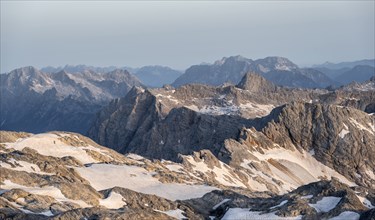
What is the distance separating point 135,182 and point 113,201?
26.3 meters

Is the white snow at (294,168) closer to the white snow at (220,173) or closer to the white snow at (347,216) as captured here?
the white snow at (220,173)

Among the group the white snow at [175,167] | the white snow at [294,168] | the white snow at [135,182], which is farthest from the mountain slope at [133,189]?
the white snow at [294,168]

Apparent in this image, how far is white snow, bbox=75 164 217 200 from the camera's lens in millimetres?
88938

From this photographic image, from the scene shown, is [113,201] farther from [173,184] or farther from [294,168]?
[294,168]

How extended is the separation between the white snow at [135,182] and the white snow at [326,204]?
78.1ft

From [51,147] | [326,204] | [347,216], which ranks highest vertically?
[347,216]

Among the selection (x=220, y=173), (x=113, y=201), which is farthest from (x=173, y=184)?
(x=220, y=173)

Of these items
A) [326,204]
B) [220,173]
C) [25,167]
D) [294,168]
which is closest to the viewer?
[326,204]

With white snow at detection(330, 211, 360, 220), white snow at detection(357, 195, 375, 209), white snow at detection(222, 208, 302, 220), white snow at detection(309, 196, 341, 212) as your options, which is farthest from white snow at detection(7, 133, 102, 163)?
white snow at detection(330, 211, 360, 220)

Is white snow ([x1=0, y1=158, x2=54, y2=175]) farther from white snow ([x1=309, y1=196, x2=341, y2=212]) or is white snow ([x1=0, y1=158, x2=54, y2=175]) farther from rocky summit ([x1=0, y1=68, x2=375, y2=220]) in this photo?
white snow ([x1=309, y1=196, x2=341, y2=212])

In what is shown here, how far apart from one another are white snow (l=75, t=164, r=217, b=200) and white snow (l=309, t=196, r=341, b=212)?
23811mm

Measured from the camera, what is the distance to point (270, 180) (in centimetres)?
14950

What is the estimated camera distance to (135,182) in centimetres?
9488

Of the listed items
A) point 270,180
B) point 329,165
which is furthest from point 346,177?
point 270,180
